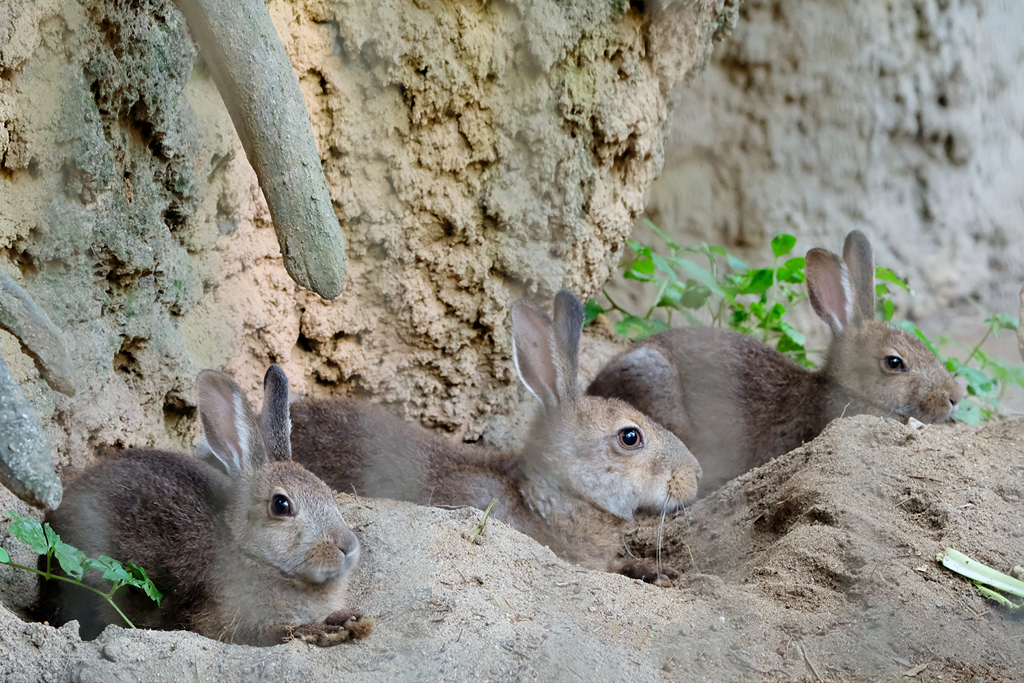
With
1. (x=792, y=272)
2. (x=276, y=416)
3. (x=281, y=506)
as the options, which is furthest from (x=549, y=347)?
(x=792, y=272)

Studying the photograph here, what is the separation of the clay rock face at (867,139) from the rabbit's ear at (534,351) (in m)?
4.18

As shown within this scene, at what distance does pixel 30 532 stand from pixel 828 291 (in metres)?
4.51

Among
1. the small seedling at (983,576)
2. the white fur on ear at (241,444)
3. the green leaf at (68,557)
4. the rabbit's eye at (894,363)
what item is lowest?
the small seedling at (983,576)

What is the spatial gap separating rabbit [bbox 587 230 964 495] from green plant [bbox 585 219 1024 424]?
19.8 inches

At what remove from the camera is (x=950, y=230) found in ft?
27.5

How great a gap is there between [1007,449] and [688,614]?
1.78m

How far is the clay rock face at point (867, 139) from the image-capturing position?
777cm

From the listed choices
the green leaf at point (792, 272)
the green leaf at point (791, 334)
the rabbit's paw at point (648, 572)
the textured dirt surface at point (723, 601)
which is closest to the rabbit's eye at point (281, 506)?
the textured dirt surface at point (723, 601)

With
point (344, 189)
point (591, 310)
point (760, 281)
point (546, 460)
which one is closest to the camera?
point (546, 460)

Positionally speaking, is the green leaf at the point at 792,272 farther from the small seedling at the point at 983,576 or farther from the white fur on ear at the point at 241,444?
the white fur on ear at the point at 241,444

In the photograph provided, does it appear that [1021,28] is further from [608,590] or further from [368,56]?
[608,590]

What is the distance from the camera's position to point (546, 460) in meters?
4.12

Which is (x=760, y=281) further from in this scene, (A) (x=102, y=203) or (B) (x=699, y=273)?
(A) (x=102, y=203)

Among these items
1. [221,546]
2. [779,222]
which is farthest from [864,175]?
[221,546]
